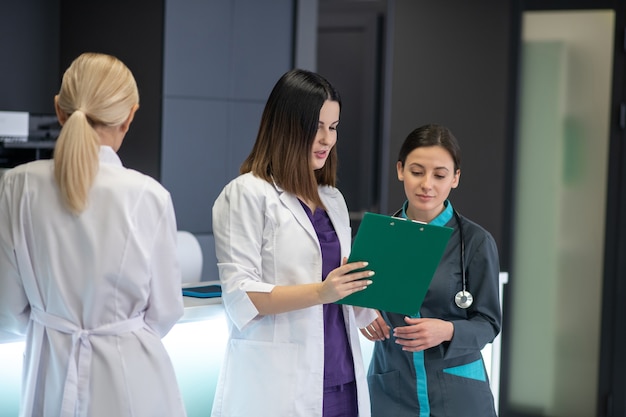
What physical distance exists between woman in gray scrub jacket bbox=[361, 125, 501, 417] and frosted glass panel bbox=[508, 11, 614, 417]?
8.21ft

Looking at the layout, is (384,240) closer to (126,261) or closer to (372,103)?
(126,261)

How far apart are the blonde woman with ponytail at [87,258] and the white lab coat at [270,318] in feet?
0.77

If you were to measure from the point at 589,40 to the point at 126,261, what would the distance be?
138 inches

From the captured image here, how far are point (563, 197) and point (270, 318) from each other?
298 cm

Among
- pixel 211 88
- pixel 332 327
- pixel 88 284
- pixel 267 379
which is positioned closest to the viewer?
pixel 88 284

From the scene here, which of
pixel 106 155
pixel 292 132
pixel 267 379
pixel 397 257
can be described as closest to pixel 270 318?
pixel 267 379

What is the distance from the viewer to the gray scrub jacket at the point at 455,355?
7.37ft

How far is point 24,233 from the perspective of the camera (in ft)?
5.83

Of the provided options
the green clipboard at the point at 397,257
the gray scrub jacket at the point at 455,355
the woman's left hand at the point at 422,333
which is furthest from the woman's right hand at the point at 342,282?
the gray scrub jacket at the point at 455,355

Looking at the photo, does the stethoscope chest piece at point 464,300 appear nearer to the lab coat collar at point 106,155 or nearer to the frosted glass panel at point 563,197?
the lab coat collar at point 106,155

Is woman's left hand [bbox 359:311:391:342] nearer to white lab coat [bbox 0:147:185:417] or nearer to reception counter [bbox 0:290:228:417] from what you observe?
reception counter [bbox 0:290:228:417]

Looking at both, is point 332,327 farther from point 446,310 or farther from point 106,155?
point 106,155

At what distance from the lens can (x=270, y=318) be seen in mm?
2084

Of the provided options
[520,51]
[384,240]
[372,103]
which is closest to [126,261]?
[384,240]
